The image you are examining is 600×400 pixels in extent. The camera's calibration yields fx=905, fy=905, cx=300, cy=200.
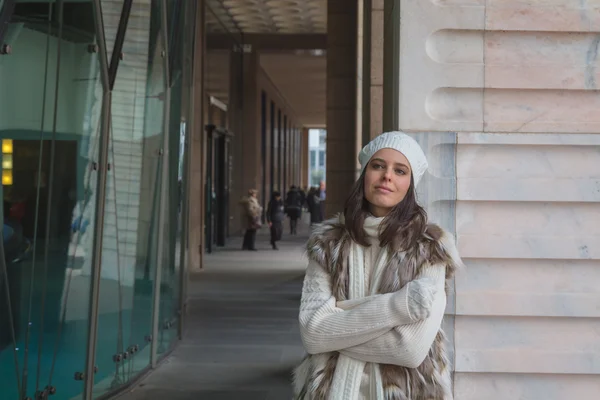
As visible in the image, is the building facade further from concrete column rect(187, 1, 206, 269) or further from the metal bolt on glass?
the metal bolt on glass

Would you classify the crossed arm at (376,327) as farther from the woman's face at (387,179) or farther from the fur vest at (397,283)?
the woman's face at (387,179)

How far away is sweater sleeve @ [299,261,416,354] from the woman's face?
288 mm

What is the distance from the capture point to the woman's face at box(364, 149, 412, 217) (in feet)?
9.17

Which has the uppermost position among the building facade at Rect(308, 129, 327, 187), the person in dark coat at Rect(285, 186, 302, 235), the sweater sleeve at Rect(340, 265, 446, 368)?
the building facade at Rect(308, 129, 327, 187)

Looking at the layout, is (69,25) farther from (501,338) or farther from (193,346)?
(193,346)

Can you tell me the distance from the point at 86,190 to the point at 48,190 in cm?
71

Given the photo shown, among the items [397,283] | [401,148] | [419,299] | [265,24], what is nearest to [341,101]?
[265,24]

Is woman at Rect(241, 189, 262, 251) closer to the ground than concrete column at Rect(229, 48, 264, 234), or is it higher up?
closer to the ground

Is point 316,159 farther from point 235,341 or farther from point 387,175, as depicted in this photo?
point 387,175

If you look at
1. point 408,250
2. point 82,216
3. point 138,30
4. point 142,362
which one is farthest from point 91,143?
point 408,250

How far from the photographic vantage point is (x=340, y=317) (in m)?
2.73

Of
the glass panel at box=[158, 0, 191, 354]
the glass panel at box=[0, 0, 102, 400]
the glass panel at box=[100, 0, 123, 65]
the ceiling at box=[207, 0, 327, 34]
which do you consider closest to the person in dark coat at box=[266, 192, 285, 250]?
the ceiling at box=[207, 0, 327, 34]

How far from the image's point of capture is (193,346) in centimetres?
998

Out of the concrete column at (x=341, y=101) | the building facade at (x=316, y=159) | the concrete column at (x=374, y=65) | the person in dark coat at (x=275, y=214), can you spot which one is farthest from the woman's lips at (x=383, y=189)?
the building facade at (x=316, y=159)
